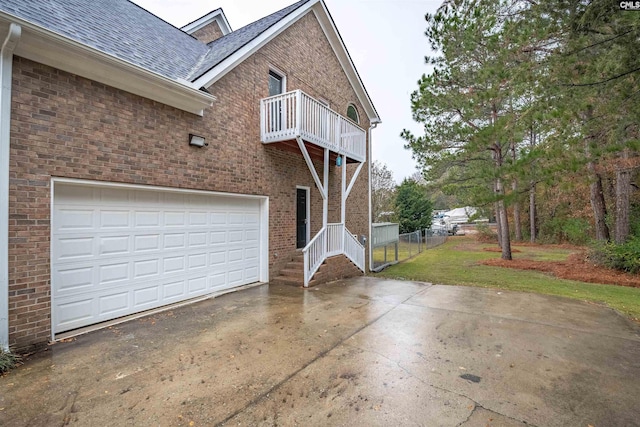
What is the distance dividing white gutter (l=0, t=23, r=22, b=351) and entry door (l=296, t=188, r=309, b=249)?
20.5 ft

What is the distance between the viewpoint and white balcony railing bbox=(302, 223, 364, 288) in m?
7.66

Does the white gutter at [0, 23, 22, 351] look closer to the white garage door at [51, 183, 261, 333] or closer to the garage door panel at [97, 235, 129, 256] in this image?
the white garage door at [51, 183, 261, 333]

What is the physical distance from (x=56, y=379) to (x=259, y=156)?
220 inches

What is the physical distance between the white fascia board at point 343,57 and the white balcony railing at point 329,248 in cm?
626

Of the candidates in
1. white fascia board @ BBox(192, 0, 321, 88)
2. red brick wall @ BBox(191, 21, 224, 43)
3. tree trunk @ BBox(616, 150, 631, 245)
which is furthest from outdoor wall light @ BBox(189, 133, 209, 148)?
tree trunk @ BBox(616, 150, 631, 245)

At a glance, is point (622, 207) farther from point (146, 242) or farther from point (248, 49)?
point (146, 242)

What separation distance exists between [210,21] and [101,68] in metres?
9.27

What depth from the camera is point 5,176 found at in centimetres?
374

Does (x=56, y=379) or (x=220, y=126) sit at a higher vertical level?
(x=220, y=126)

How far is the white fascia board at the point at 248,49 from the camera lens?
20.6 feet

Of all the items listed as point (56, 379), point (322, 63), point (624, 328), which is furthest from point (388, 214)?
point (56, 379)

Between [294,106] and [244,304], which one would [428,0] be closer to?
[294,106]

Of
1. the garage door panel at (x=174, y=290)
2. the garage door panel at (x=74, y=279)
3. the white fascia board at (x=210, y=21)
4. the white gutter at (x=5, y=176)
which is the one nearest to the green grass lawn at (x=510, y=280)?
the garage door panel at (x=174, y=290)

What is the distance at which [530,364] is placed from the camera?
11.5 ft
